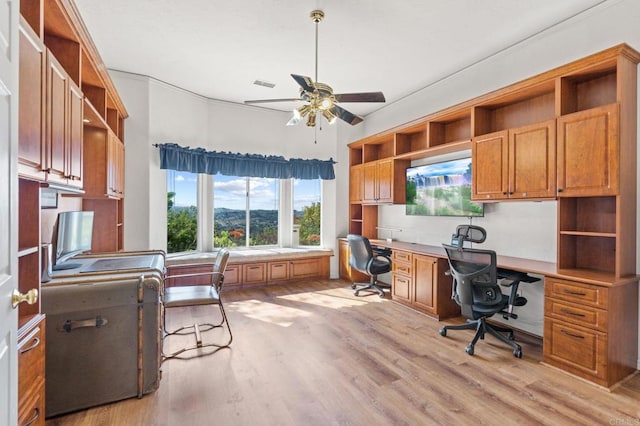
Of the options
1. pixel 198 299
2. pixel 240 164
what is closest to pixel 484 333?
pixel 198 299

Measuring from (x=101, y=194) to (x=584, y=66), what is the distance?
180 inches

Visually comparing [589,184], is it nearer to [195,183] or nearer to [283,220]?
[283,220]

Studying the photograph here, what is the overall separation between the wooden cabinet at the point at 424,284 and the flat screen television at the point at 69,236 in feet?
11.9

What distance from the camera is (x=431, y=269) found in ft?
12.4

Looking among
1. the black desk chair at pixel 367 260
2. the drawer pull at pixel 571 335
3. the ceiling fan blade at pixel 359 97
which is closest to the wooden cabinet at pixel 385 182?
the black desk chair at pixel 367 260

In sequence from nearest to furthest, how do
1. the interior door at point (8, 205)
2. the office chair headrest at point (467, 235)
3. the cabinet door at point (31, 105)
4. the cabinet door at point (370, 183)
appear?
the interior door at point (8, 205), the cabinet door at point (31, 105), the office chair headrest at point (467, 235), the cabinet door at point (370, 183)

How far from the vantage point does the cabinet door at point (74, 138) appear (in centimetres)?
208

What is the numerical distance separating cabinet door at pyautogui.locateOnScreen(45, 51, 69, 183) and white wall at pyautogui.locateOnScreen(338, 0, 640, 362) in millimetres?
3373

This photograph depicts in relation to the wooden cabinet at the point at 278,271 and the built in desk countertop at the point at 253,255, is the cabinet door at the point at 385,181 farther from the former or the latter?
the wooden cabinet at the point at 278,271

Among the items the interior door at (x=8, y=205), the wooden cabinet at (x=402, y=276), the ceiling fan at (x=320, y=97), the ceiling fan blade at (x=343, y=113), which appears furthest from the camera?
the wooden cabinet at (x=402, y=276)

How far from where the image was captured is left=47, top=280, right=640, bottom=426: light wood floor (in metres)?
1.97

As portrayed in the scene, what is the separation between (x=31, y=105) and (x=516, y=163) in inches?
148

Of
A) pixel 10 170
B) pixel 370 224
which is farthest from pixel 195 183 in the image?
pixel 10 170

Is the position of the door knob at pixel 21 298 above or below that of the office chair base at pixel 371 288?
above
